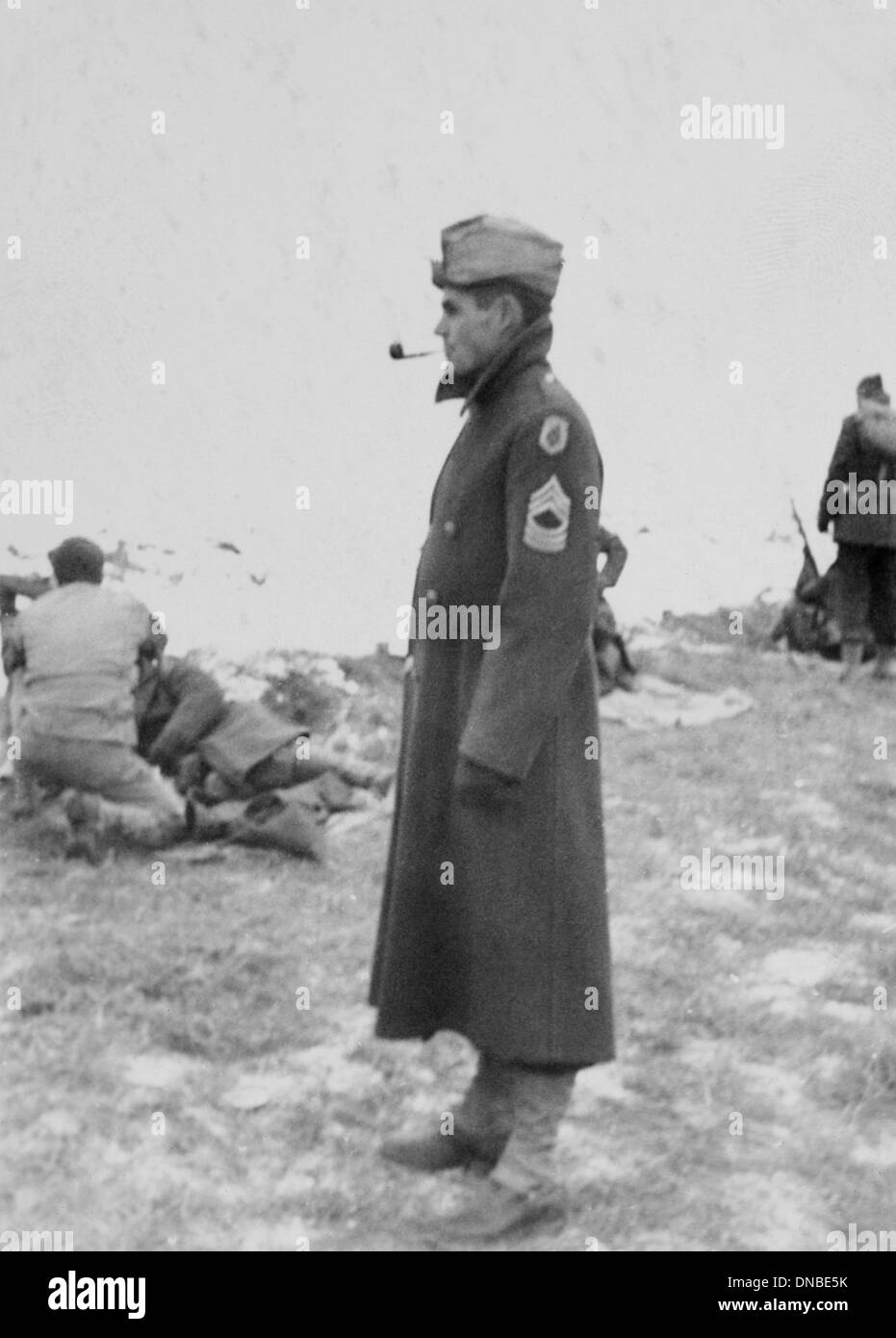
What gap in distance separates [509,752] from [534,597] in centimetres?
26

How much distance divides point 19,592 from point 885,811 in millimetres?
3340

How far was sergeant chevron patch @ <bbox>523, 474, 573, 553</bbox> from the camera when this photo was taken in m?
2.70

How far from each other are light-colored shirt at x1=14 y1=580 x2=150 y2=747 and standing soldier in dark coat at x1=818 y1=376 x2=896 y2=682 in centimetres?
397

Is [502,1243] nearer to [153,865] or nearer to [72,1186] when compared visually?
[72,1186]

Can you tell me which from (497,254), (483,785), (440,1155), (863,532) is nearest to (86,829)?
(440,1155)

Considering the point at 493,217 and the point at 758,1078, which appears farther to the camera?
the point at 758,1078

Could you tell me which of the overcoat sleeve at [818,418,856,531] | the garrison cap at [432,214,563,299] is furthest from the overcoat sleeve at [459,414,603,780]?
the overcoat sleeve at [818,418,856,531]

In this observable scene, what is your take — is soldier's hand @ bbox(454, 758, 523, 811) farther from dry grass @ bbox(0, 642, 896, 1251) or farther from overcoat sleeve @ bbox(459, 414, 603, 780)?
dry grass @ bbox(0, 642, 896, 1251)

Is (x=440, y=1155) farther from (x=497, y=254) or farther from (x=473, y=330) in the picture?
(x=497, y=254)

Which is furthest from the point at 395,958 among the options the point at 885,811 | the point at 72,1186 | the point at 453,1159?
the point at 885,811

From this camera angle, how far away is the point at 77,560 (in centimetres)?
546

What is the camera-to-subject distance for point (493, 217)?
2795 millimetres

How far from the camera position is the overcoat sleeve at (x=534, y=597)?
2.71m

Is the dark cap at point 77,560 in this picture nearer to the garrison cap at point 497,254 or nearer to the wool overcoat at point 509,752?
the wool overcoat at point 509,752
